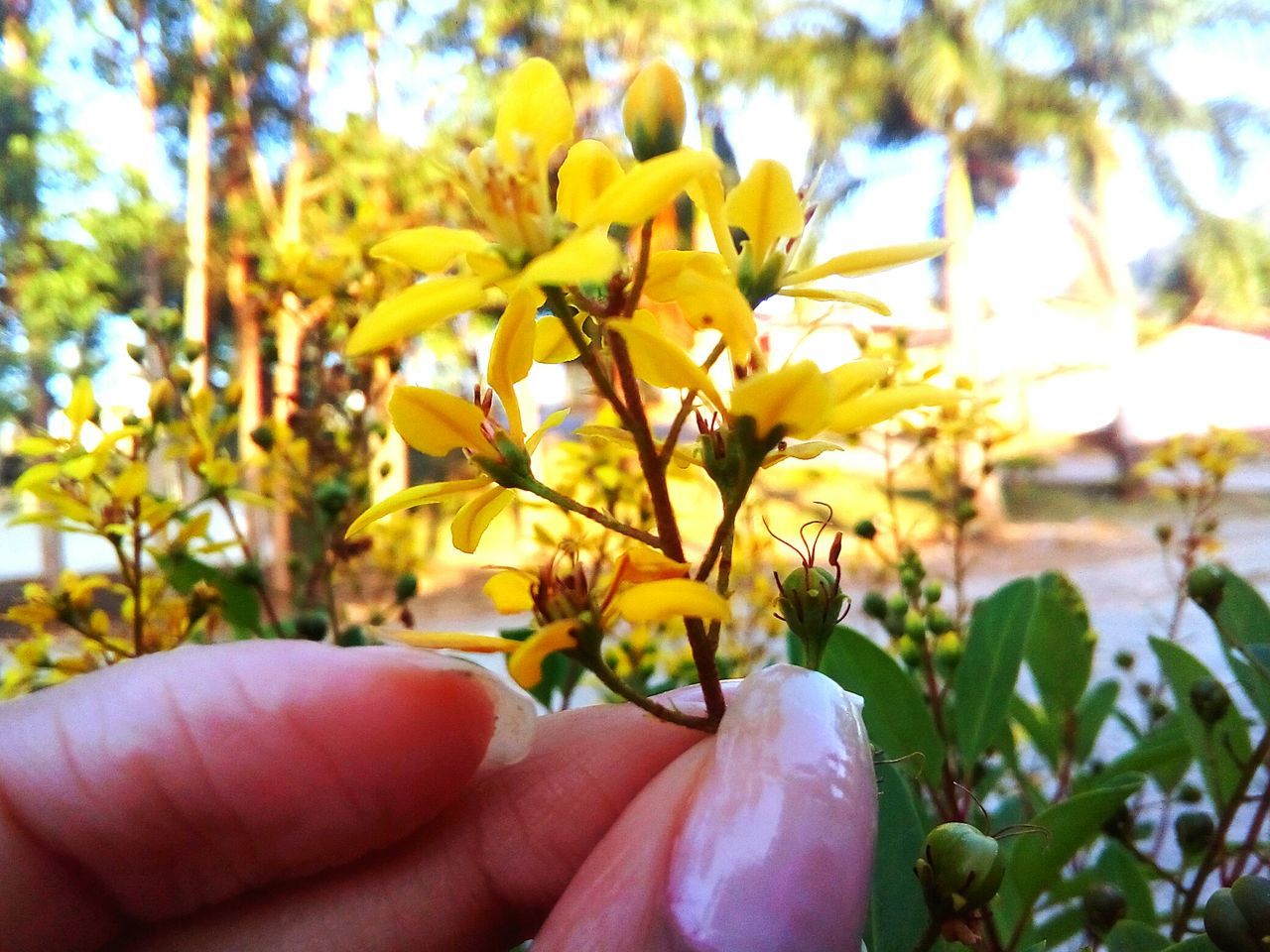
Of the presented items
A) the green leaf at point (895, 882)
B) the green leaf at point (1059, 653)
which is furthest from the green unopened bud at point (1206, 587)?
the green leaf at point (895, 882)

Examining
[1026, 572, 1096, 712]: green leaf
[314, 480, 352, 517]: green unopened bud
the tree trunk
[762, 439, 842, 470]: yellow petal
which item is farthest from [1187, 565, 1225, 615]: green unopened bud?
the tree trunk

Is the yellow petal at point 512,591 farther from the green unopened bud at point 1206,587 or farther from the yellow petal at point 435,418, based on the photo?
the green unopened bud at point 1206,587

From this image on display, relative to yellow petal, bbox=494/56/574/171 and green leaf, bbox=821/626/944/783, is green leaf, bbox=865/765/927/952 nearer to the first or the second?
green leaf, bbox=821/626/944/783

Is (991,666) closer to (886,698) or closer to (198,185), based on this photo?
(886,698)

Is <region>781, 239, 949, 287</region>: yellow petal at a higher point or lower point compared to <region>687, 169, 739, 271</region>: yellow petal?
lower

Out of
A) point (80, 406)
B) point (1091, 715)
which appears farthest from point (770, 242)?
point (1091, 715)

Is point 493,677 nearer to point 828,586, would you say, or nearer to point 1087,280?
point 828,586

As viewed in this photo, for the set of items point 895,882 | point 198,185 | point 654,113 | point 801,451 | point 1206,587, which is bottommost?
point 895,882
